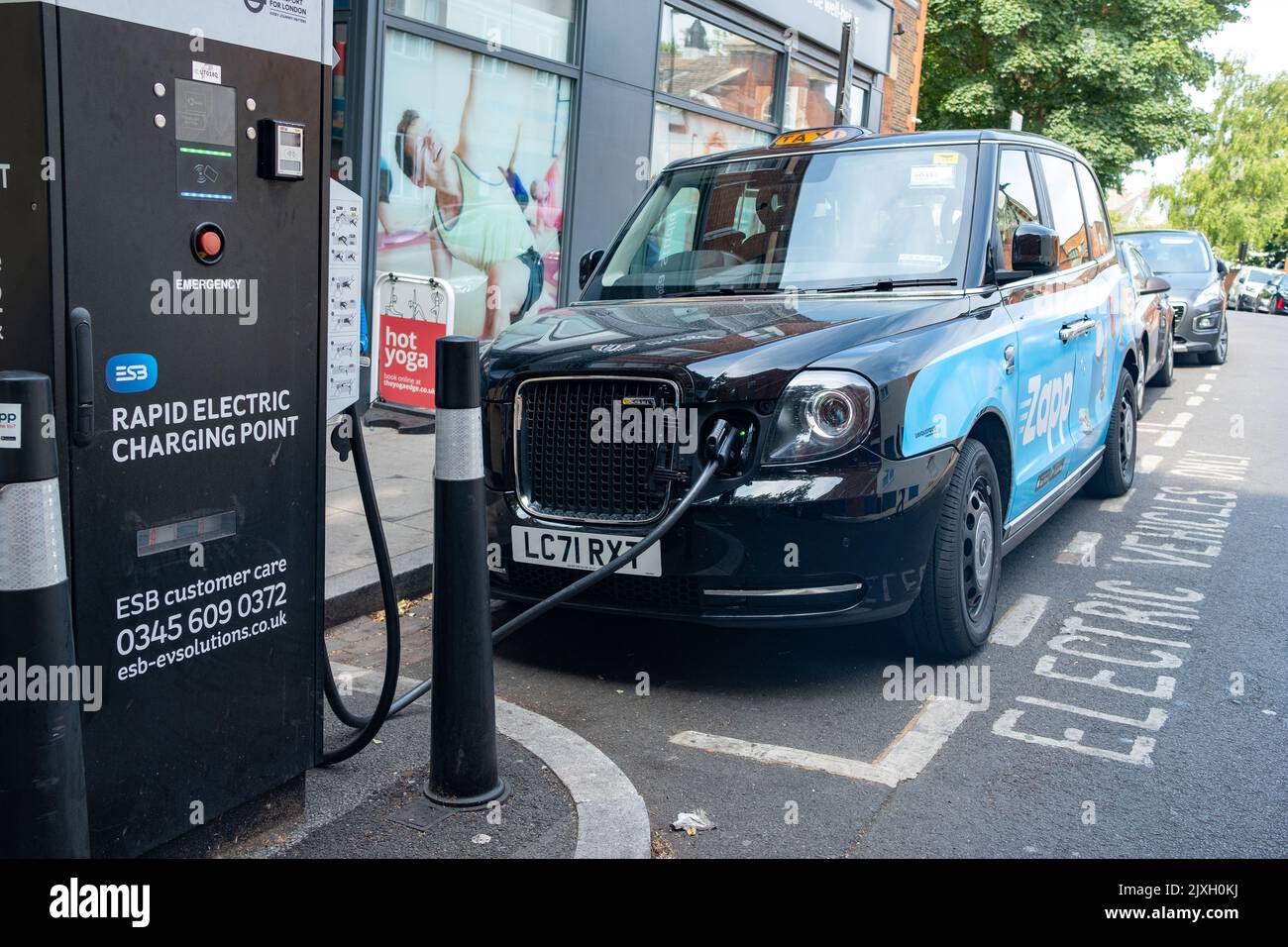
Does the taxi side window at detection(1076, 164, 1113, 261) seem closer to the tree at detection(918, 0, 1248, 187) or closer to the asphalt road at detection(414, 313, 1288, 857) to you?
the asphalt road at detection(414, 313, 1288, 857)

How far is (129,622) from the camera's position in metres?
2.63

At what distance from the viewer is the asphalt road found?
131 inches

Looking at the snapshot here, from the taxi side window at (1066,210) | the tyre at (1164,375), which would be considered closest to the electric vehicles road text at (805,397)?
→ the taxi side window at (1066,210)

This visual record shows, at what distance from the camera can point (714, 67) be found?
1327 centimetres

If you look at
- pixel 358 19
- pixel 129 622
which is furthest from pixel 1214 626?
pixel 358 19

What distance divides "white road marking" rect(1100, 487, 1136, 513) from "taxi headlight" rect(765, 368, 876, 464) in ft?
13.2

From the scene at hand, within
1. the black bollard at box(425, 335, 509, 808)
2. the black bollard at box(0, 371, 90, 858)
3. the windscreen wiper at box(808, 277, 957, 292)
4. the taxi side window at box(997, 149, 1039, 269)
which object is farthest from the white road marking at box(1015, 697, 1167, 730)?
the black bollard at box(0, 371, 90, 858)

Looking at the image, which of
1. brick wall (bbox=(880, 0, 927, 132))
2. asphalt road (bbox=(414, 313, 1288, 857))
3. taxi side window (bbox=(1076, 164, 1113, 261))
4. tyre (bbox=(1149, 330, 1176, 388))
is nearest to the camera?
asphalt road (bbox=(414, 313, 1288, 857))

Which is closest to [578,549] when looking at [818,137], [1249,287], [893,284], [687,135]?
[893,284]

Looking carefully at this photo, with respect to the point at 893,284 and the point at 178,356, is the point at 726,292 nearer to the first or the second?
the point at 893,284

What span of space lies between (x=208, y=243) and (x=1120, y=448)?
6.17m
